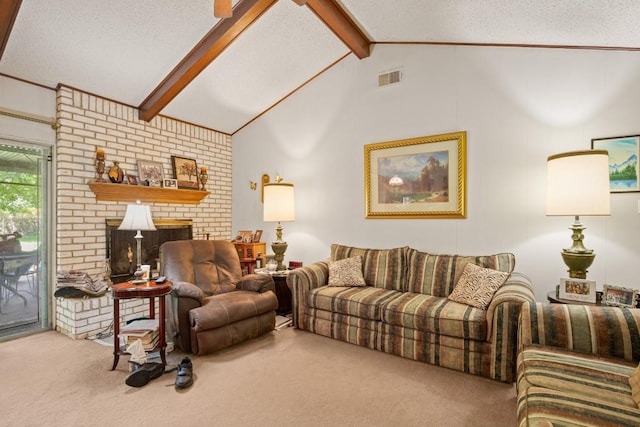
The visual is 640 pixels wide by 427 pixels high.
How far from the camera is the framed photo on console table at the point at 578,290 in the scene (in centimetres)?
234

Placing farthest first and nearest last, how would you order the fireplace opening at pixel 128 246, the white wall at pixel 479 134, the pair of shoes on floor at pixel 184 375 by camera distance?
the fireplace opening at pixel 128 246 → the white wall at pixel 479 134 → the pair of shoes on floor at pixel 184 375

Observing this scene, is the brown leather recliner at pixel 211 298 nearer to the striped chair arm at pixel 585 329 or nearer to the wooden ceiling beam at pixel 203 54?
the wooden ceiling beam at pixel 203 54

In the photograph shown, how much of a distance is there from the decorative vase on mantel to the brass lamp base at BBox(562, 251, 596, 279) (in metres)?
4.23

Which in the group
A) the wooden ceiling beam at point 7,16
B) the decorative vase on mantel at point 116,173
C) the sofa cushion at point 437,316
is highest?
the wooden ceiling beam at point 7,16

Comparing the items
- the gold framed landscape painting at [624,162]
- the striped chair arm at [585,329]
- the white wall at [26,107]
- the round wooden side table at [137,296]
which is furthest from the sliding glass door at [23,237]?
the gold framed landscape painting at [624,162]

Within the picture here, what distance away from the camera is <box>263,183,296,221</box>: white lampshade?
4008mm

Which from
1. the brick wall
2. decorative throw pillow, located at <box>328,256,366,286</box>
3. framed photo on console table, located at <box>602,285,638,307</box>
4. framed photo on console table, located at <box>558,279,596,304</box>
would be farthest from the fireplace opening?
framed photo on console table, located at <box>602,285,638,307</box>

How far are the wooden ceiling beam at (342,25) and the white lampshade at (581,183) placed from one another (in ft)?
7.21

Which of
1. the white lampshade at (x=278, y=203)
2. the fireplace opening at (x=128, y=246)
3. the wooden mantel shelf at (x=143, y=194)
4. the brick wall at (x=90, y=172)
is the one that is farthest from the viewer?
the white lampshade at (x=278, y=203)

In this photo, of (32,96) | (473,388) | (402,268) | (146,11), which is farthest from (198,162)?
(473,388)

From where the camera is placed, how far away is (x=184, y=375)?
226 centimetres

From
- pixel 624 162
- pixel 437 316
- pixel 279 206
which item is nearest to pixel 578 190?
pixel 624 162

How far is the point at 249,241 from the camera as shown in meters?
4.62

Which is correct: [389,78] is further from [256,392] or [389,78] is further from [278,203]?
[256,392]
